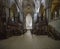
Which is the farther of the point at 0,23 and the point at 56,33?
the point at 0,23

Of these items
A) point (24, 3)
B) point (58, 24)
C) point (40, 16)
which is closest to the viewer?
point (58, 24)

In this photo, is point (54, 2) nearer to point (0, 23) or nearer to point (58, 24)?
point (58, 24)

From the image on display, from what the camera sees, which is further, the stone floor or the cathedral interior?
the cathedral interior

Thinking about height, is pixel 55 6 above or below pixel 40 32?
above

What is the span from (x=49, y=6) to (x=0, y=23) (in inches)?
273

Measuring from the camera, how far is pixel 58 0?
18172 millimetres

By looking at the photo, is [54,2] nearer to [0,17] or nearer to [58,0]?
[58,0]

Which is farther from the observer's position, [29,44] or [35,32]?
[35,32]

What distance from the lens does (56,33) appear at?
42.9 ft

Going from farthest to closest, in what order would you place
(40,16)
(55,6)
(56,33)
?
1. (40,16)
2. (55,6)
3. (56,33)

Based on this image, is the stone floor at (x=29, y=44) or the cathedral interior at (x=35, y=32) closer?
the stone floor at (x=29, y=44)

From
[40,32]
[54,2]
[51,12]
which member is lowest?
[40,32]

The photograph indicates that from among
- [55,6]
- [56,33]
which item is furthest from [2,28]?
[55,6]

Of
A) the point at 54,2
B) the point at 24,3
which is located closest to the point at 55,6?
the point at 54,2
